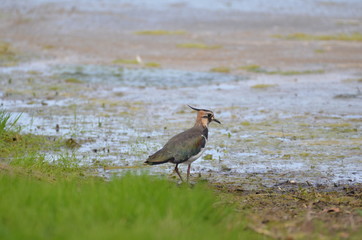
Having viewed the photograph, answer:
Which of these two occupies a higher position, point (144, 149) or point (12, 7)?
point (12, 7)

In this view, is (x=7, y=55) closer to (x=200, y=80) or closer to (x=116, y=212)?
(x=200, y=80)

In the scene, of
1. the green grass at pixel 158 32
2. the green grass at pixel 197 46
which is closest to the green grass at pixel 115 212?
the green grass at pixel 197 46

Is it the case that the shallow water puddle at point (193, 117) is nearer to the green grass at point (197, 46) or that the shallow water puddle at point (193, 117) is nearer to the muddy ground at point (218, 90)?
the muddy ground at point (218, 90)

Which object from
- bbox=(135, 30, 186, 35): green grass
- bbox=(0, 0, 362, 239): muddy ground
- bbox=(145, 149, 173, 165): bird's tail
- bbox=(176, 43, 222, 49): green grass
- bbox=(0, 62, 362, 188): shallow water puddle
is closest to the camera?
bbox=(145, 149, 173, 165): bird's tail

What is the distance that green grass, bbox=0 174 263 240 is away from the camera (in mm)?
4844

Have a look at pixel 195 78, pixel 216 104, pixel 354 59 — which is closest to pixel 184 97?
pixel 216 104

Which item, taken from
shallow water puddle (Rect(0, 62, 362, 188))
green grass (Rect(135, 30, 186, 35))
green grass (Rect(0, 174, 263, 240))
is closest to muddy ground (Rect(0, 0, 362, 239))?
shallow water puddle (Rect(0, 62, 362, 188))

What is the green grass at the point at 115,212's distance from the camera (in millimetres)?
4844

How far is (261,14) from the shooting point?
2538 centimetres

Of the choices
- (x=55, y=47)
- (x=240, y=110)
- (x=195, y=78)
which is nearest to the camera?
(x=240, y=110)

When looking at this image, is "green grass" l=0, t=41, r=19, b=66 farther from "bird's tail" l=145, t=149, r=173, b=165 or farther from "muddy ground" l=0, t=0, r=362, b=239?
"bird's tail" l=145, t=149, r=173, b=165

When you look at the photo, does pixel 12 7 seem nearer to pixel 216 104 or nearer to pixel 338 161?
pixel 216 104

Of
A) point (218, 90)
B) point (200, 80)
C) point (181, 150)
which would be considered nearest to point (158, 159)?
point (181, 150)

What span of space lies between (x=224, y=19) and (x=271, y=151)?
602 inches
